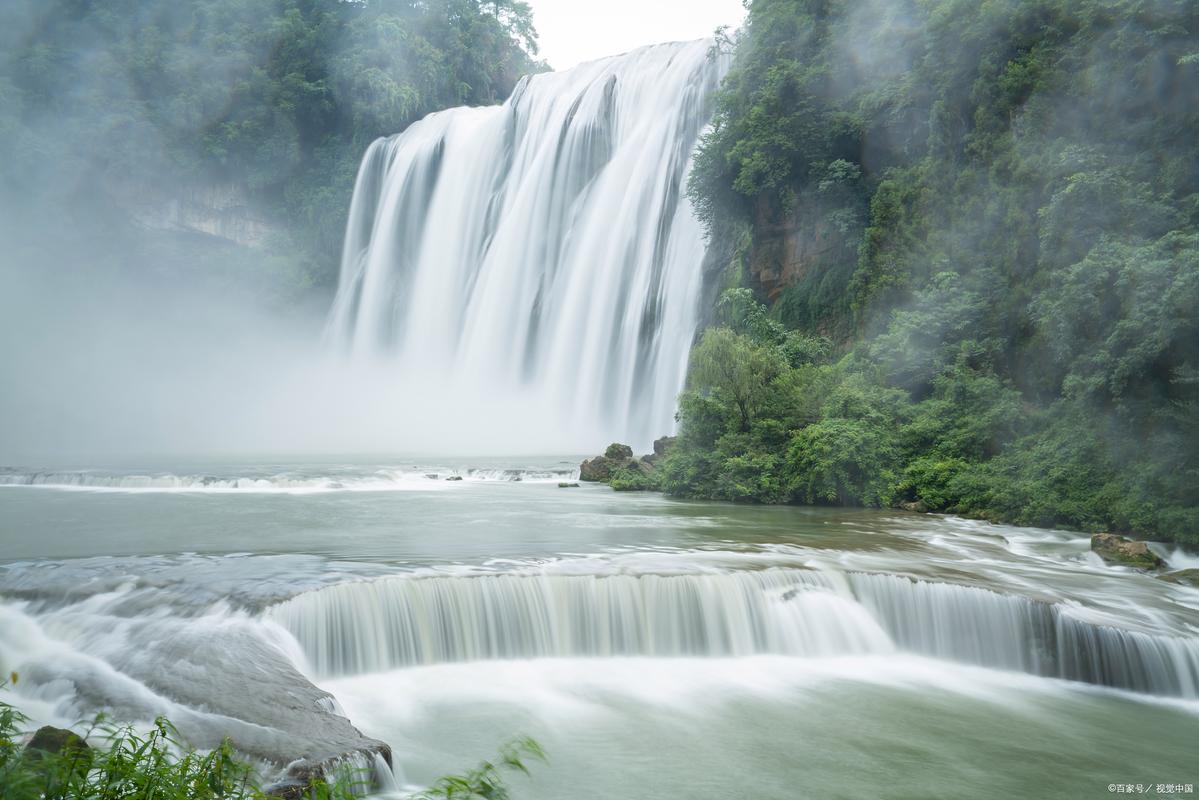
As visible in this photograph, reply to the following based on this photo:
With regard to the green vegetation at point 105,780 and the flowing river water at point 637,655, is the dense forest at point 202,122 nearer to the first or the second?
the flowing river water at point 637,655

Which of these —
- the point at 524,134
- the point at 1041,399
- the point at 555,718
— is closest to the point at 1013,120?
the point at 1041,399

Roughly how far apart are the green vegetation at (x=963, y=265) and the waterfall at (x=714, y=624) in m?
5.42

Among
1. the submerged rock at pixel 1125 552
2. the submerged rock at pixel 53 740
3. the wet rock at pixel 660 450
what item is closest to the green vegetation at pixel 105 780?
the submerged rock at pixel 53 740

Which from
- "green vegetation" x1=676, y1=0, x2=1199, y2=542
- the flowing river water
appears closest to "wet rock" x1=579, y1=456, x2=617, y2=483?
"green vegetation" x1=676, y1=0, x2=1199, y2=542

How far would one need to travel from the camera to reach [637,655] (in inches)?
352

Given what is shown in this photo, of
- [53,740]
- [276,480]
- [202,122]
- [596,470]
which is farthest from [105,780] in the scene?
[202,122]

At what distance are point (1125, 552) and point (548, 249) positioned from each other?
27497mm

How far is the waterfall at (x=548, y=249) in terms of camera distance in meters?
31.3

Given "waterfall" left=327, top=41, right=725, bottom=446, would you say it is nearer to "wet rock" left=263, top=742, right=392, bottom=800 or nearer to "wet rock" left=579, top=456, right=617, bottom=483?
"wet rock" left=579, top=456, right=617, bottom=483

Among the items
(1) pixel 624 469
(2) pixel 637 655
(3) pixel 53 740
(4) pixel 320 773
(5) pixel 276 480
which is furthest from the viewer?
(1) pixel 624 469

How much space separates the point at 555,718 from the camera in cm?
A: 733

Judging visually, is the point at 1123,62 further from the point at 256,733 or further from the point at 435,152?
the point at 435,152

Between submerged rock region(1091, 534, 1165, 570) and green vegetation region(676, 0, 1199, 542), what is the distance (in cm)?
112

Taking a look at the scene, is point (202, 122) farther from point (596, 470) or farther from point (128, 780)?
point (128, 780)
